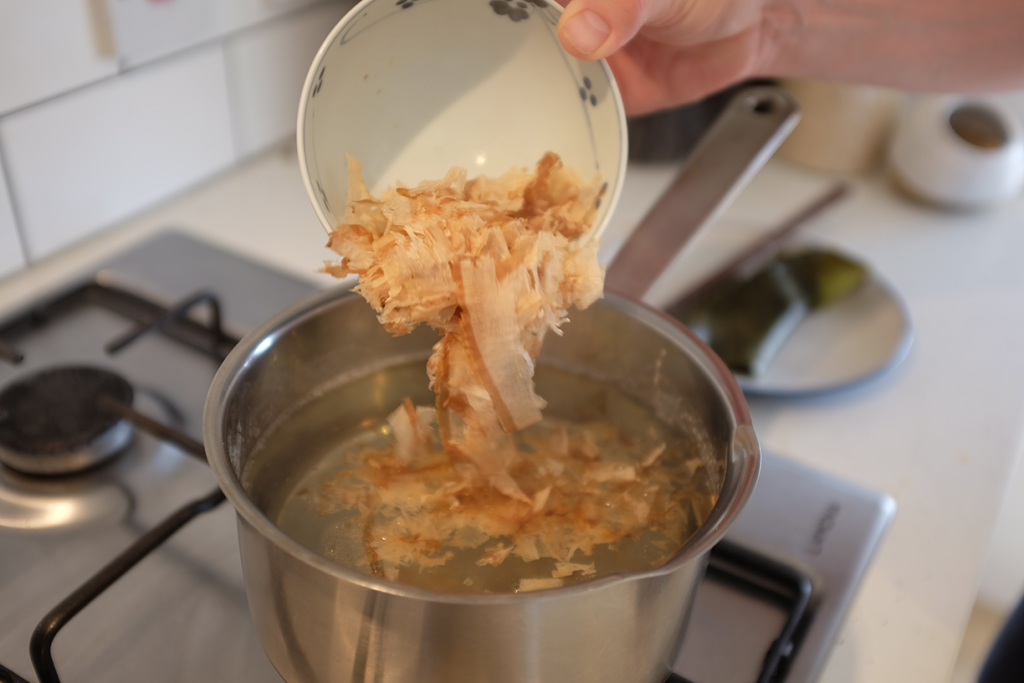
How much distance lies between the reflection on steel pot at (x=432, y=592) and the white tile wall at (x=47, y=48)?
385mm

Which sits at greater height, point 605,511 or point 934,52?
point 934,52

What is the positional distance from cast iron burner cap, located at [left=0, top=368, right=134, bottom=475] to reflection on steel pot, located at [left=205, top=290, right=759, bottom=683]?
5.2 inches

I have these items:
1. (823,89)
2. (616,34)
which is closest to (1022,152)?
(823,89)

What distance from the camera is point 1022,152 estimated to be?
3.41 ft

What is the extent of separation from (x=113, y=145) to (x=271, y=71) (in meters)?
0.22

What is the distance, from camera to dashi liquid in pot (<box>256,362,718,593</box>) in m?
0.52

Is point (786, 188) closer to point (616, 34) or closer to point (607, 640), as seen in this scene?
point (616, 34)

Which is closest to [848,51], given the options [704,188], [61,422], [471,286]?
[704,188]

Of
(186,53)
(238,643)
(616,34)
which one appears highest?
(616,34)

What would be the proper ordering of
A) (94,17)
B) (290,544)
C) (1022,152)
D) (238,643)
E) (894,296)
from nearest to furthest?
(290,544) → (238,643) → (94,17) → (894,296) → (1022,152)

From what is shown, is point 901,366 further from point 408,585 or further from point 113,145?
point 113,145

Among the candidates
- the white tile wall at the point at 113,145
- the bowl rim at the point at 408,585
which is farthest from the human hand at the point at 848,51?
the white tile wall at the point at 113,145

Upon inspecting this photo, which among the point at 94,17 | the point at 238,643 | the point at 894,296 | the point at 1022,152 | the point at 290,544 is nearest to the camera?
the point at 290,544

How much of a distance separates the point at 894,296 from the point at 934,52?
24 centimetres
